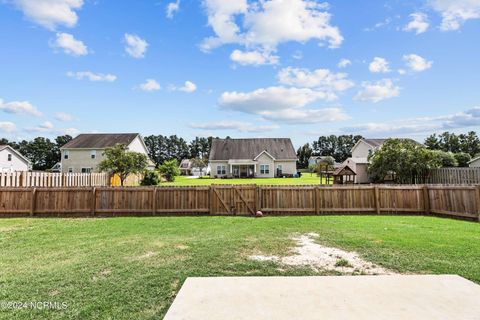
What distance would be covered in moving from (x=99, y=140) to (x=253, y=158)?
22771 mm

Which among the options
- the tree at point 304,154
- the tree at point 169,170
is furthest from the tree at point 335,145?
the tree at point 169,170

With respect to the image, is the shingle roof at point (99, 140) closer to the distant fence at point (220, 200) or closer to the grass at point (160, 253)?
the distant fence at point (220, 200)

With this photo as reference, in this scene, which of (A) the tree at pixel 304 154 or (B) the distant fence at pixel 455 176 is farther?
(A) the tree at pixel 304 154

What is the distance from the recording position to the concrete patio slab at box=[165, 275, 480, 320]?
11.5 ft

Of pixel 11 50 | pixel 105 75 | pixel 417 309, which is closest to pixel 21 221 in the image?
pixel 11 50

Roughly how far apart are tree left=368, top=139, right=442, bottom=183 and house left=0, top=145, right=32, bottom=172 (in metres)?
39.4

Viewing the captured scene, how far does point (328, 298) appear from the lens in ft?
13.0

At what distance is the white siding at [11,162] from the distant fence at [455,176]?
42.2 m

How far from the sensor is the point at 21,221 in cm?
1140

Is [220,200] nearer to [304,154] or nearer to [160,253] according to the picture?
[160,253]

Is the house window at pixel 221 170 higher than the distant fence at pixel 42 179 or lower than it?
higher

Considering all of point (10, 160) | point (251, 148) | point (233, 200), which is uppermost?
point (251, 148)

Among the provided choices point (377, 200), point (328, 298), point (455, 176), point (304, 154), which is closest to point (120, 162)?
point (377, 200)

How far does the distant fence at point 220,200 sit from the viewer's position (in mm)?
A: 12766
